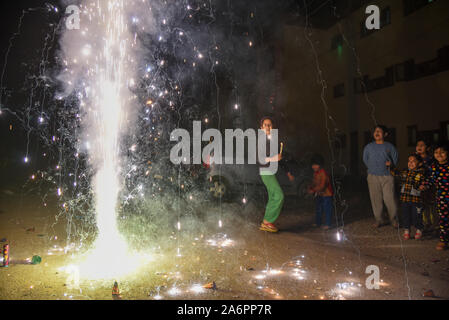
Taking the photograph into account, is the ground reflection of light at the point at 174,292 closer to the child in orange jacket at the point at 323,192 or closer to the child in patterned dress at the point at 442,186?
the child in orange jacket at the point at 323,192

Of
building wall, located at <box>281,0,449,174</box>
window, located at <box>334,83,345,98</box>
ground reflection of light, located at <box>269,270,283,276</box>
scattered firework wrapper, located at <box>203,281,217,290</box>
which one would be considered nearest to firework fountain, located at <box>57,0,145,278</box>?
scattered firework wrapper, located at <box>203,281,217,290</box>

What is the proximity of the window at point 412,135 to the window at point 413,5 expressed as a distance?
16.2 ft

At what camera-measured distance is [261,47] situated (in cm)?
2366

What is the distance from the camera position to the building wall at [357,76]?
13.3m

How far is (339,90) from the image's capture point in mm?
19094

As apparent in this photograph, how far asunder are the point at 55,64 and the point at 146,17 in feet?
7.52

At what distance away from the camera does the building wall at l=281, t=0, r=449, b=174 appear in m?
13.3

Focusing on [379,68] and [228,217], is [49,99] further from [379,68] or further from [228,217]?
[379,68]

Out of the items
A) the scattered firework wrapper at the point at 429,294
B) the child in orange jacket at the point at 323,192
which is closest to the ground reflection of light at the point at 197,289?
the scattered firework wrapper at the point at 429,294

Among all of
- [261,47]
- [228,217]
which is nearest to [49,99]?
[228,217]

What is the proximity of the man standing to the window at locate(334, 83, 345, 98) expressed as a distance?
12838 millimetres

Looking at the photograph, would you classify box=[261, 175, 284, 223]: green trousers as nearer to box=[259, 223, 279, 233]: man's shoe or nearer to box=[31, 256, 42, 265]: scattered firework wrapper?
box=[259, 223, 279, 233]: man's shoe

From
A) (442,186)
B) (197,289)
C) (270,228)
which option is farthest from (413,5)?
(197,289)

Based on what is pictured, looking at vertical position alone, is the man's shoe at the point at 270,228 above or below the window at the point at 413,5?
below
